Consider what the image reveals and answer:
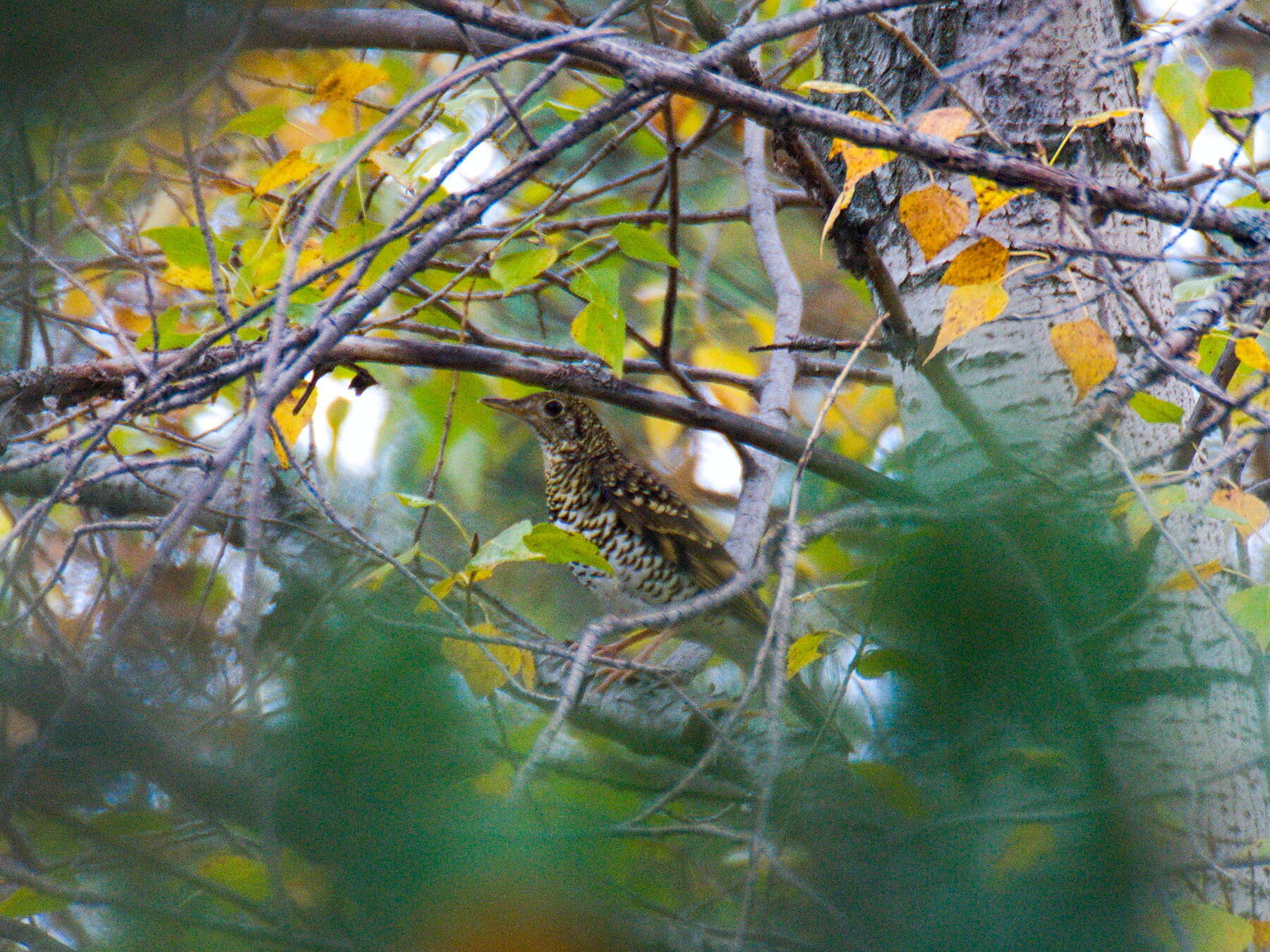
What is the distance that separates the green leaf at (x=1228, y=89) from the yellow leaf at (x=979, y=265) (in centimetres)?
66

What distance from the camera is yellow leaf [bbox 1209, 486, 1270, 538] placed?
4.77ft

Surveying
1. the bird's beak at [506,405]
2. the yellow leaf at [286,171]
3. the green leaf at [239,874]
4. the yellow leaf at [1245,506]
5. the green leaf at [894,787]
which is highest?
the bird's beak at [506,405]

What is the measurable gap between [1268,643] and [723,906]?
113cm

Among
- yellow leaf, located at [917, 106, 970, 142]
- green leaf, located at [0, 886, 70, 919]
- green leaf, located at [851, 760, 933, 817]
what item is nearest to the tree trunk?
yellow leaf, located at [917, 106, 970, 142]

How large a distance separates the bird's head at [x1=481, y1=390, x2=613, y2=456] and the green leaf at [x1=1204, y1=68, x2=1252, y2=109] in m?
2.33

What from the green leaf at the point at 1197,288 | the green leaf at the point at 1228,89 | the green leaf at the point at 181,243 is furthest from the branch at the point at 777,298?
the green leaf at the point at 181,243

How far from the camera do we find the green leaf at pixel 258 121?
186 cm

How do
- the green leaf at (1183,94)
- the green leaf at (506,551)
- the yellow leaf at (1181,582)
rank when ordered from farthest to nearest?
1. the green leaf at (1183,94)
2. the green leaf at (506,551)
3. the yellow leaf at (1181,582)

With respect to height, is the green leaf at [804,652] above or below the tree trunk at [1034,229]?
below

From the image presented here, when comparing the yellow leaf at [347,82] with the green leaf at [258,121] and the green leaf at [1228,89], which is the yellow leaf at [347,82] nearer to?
the green leaf at [258,121]

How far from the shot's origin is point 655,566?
3.65 metres

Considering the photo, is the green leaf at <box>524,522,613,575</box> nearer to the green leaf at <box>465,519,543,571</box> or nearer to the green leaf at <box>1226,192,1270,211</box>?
the green leaf at <box>465,519,543,571</box>

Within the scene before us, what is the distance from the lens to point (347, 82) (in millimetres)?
1929

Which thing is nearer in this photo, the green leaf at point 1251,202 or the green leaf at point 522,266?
the green leaf at point 522,266
